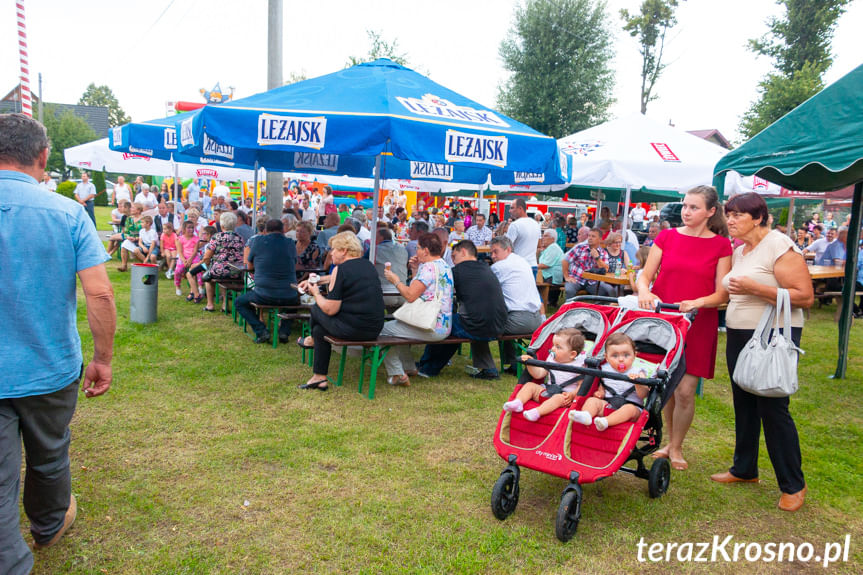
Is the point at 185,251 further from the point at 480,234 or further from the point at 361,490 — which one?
the point at 361,490

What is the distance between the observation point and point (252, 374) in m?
5.66

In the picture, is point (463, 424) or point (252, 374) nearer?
point (463, 424)

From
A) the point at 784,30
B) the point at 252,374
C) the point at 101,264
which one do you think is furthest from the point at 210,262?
the point at 784,30

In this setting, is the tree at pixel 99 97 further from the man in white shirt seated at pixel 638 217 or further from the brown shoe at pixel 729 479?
the brown shoe at pixel 729 479

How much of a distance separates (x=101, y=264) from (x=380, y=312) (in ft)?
9.84

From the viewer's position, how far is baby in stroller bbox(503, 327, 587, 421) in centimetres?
340

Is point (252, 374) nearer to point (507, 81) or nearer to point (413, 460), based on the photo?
point (413, 460)

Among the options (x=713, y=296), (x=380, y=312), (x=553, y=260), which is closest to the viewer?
(x=713, y=296)

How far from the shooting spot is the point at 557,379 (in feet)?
12.1

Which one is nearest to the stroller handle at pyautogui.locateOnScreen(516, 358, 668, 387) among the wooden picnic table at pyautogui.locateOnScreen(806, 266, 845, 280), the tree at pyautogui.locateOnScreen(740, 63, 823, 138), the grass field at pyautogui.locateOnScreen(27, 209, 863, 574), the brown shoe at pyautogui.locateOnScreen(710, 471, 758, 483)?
the grass field at pyautogui.locateOnScreen(27, 209, 863, 574)

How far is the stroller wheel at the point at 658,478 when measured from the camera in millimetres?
3566

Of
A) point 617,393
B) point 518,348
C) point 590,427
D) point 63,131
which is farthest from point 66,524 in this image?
point 63,131

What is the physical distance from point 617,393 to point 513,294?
8.70 ft

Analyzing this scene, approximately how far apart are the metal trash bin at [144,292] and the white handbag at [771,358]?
6.56 meters
